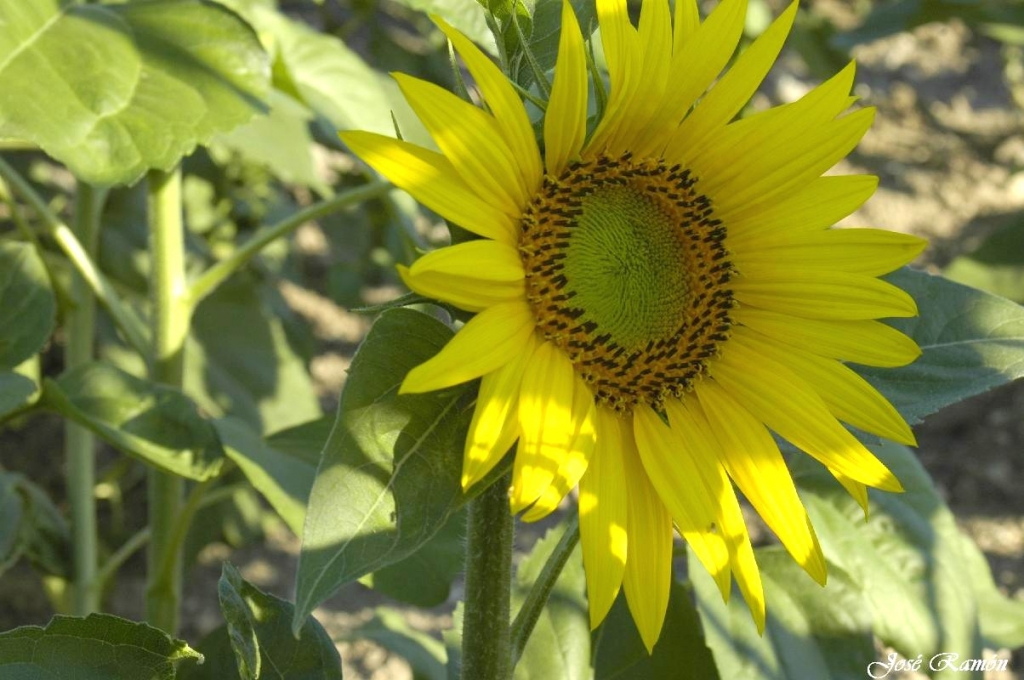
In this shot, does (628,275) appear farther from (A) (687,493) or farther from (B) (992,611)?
(B) (992,611)

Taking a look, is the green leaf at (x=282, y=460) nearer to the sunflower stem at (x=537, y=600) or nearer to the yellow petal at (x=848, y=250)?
the sunflower stem at (x=537, y=600)

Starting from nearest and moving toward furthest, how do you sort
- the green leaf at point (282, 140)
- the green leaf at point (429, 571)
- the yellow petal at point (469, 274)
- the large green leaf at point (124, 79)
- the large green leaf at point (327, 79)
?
1. the yellow petal at point (469, 274)
2. the large green leaf at point (124, 79)
3. the green leaf at point (429, 571)
4. the large green leaf at point (327, 79)
5. the green leaf at point (282, 140)

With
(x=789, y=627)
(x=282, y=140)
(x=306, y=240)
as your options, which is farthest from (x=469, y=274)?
(x=306, y=240)

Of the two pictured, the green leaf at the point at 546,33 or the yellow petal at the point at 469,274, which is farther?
the green leaf at the point at 546,33

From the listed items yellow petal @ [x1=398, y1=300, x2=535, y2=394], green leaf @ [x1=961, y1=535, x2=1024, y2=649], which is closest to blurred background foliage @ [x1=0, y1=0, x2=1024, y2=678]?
yellow petal @ [x1=398, y1=300, x2=535, y2=394]

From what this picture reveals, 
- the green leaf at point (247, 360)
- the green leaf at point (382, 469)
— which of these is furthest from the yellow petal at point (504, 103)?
the green leaf at point (247, 360)

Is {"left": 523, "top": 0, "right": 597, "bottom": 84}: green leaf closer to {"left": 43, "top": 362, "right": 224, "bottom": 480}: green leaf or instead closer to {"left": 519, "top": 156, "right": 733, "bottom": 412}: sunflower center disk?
{"left": 519, "top": 156, "right": 733, "bottom": 412}: sunflower center disk
